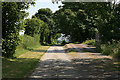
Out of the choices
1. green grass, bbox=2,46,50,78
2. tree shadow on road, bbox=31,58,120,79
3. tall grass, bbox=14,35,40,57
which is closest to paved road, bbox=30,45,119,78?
tree shadow on road, bbox=31,58,120,79

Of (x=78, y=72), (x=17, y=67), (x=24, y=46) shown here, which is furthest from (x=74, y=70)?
(x=24, y=46)

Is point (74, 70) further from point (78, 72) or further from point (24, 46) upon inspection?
point (24, 46)

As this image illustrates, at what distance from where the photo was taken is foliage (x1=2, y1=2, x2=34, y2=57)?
43.5ft

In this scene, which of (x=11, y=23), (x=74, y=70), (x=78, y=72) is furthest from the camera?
(x=11, y=23)

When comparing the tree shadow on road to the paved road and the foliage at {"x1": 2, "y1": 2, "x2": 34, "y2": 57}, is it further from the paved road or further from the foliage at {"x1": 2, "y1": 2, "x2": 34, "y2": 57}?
the foliage at {"x1": 2, "y1": 2, "x2": 34, "y2": 57}

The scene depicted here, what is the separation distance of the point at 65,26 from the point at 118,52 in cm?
3498

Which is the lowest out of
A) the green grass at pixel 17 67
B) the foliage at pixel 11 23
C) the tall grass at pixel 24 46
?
the green grass at pixel 17 67

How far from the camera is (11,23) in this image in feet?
44.6

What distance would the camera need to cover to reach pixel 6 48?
13594 millimetres

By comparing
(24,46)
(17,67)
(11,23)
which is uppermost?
(11,23)

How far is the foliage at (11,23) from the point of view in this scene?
1327 centimetres

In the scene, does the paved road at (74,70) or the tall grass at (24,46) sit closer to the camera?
the paved road at (74,70)

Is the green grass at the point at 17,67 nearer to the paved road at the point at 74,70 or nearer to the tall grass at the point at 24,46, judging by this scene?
the paved road at the point at 74,70

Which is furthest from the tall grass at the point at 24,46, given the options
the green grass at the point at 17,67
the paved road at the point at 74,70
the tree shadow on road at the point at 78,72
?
the tree shadow on road at the point at 78,72
